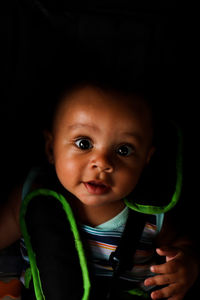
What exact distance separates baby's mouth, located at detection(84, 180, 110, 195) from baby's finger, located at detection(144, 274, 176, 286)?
228mm

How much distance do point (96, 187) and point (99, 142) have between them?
0.33 ft

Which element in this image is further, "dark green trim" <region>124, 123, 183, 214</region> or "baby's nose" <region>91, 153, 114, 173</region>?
"dark green trim" <region>124, 123, 183, 214</region>

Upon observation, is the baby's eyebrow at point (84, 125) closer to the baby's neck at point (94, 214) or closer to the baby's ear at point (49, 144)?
the baby's ear at point (49, 144)

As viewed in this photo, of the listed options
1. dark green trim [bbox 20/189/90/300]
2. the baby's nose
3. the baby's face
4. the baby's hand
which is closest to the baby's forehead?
the baby's face

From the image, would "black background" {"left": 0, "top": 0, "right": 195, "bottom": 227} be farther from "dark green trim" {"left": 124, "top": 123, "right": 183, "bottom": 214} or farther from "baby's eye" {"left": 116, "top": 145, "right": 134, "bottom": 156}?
"dark green trim" {"left": 124, "top": 123, "right": 183, "bottom": 214}

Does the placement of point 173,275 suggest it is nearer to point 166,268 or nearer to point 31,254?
point 166,268

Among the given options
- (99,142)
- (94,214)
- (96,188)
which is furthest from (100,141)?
(94,214)

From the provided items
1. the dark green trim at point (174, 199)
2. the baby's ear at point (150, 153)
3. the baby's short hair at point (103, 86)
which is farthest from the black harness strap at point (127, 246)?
the baby's short hair at point (103, 86)

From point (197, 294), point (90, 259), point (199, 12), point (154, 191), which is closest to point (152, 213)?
point (154, 191)

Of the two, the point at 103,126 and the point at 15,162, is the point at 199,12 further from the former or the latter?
the point at 15,162

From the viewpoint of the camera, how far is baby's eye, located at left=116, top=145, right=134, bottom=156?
839 millimetres

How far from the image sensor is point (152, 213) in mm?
929

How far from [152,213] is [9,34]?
529 mm

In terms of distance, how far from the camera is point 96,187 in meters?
0.83
